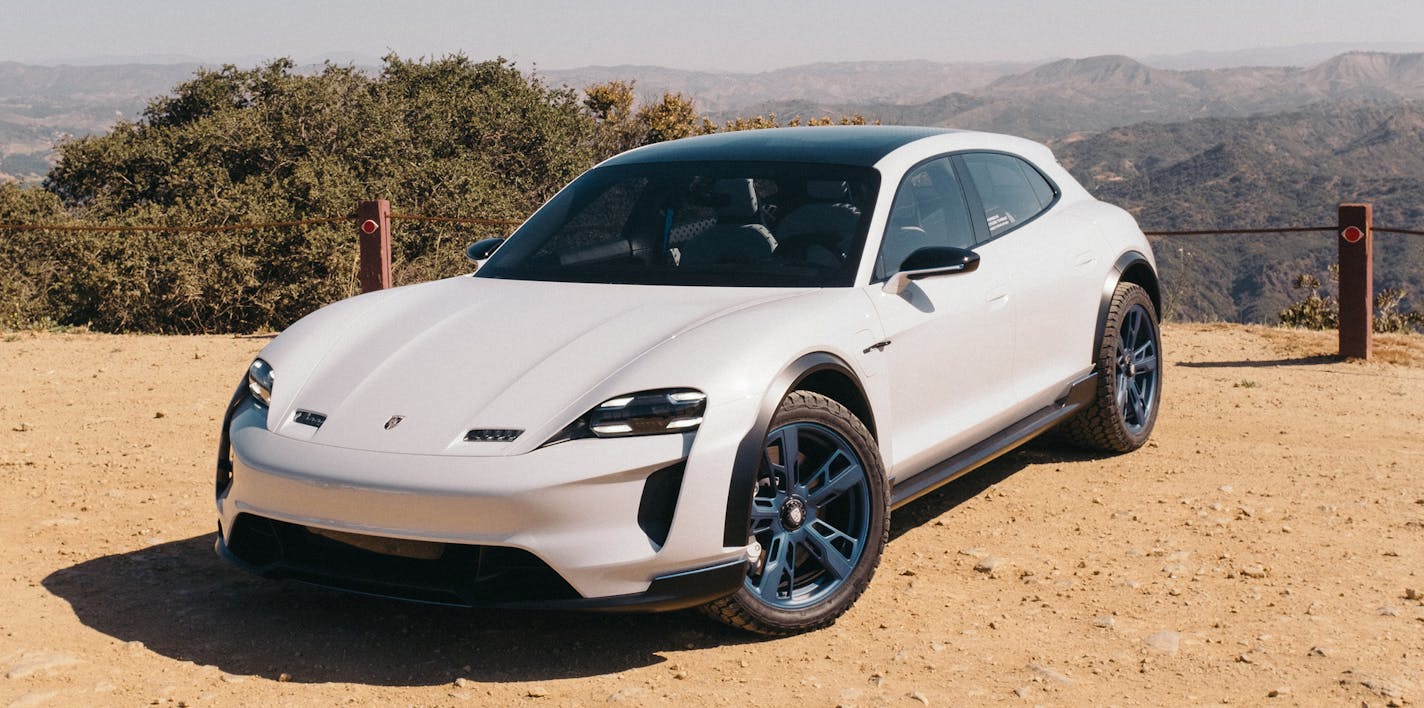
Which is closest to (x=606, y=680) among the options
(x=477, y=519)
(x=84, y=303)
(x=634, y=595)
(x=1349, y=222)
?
(x=634, y=595)

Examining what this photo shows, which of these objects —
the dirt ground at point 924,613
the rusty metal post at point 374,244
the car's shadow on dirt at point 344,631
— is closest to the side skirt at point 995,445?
the dirt ground at point 924,613

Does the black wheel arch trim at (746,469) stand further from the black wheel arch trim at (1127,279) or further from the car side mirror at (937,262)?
the black wheel arch trim at (1127,279)

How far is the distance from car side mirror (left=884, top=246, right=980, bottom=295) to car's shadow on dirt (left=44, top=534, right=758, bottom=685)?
1386mm

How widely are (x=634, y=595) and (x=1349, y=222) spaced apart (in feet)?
28.9

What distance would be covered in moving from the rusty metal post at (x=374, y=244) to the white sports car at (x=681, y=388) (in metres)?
6.05

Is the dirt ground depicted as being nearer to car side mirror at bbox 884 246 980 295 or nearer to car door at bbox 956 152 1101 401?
car door at bbox 956 152 1101 401

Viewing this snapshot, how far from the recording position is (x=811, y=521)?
13.6ft

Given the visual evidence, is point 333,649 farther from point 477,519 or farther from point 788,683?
point 788,683

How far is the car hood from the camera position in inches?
148

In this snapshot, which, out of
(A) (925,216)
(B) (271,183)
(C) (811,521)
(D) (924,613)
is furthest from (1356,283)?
(B) (271,183)

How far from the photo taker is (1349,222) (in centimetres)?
1050

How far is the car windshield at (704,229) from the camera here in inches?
186

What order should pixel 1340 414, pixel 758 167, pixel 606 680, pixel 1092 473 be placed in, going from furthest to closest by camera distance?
pixel 1340 414 < pixel 1092 473 < pixel 758 167 < pixel 606 680

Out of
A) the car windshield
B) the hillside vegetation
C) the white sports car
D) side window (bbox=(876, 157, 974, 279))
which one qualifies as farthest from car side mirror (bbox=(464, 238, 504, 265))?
the hillside vegetation
